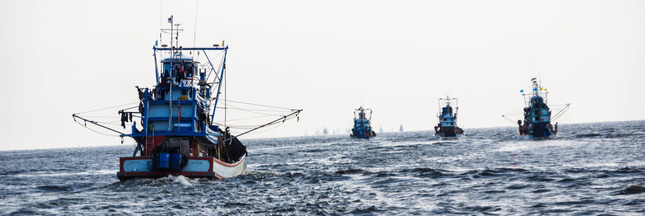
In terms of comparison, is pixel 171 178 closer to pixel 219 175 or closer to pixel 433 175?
pixel 219 175

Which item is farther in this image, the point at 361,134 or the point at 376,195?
the point at 361,134

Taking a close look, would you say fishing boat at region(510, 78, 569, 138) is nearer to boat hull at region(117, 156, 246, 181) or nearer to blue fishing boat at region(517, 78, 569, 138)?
blue fishing boat at region(517, 78, 569, 138)

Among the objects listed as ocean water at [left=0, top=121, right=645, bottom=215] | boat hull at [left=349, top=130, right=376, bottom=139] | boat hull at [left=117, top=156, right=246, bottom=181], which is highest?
boat hull at [left=349, top=130, right=376, bottom=139]

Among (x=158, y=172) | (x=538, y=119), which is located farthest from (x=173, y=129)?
A: (x=538, y=119)

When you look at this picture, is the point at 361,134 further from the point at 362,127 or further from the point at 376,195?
the point at 376,195

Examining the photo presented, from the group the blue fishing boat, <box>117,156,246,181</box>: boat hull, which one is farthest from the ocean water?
the blue fishing boat

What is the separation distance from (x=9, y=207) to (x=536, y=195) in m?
23.1

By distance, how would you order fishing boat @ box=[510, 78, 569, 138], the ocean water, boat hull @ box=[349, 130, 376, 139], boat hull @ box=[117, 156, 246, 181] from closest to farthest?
the ocean water, boat hull @ box=[117, 156, 246, 181], fishing boat @ box=[510, 78, 569, 138], boat hull @ box=[349, 130, 376, 139]

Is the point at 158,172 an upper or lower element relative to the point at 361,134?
lower

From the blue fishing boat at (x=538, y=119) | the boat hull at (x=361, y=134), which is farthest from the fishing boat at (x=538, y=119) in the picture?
the boat hull at (x=361, y=134)

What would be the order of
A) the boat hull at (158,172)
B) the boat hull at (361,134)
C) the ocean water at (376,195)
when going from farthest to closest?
the boat hull at (361,134)
the boat hull at (158,172)
the ocean water at (376,195)

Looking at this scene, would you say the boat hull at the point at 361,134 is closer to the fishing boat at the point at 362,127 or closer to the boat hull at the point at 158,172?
the fishing boat at the point at 362,127

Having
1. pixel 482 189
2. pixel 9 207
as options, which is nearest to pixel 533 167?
pixel 482 189

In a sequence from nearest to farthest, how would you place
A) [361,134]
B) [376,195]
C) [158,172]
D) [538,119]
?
[376,195]
[158,172]
[538,119]
[361,134]
